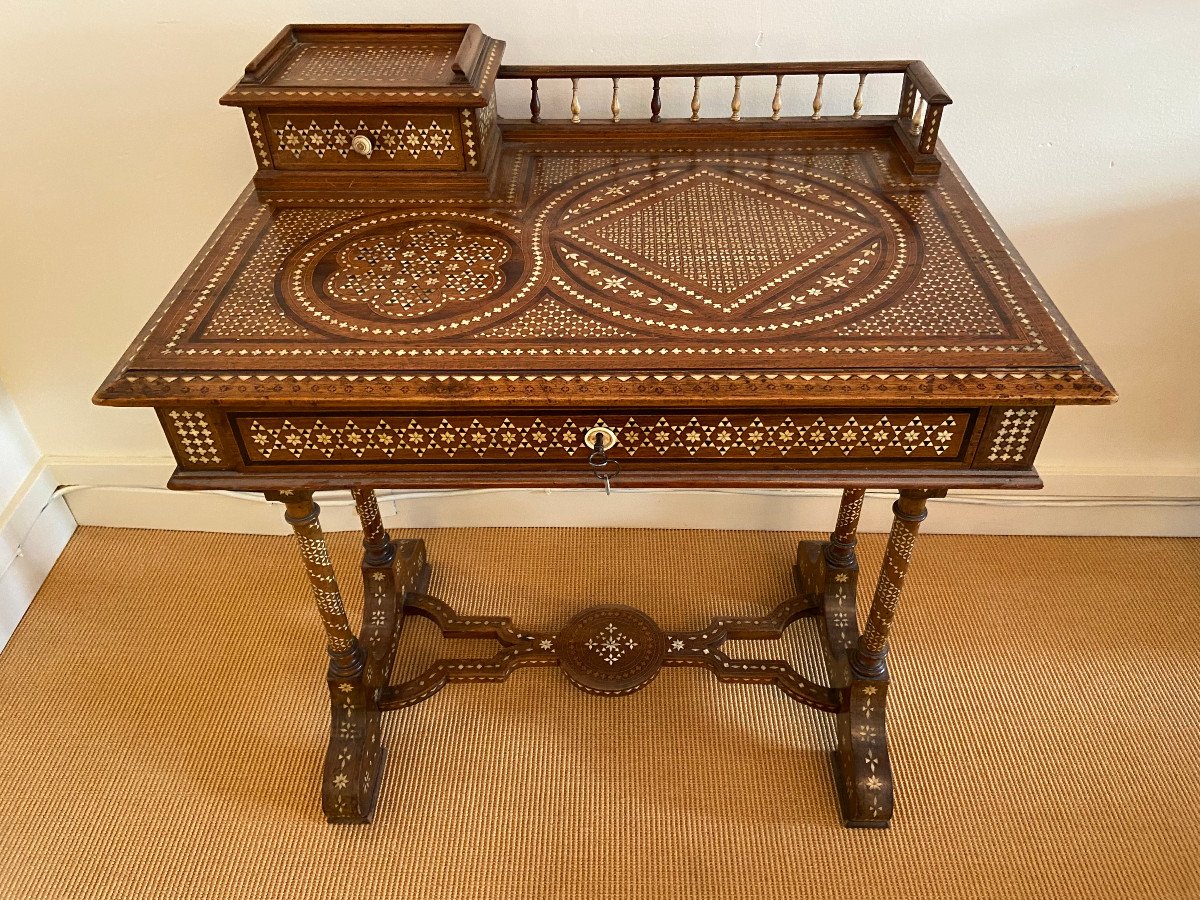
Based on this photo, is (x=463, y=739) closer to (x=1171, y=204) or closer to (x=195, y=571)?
(x=195, y=571)

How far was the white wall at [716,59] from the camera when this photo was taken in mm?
1818

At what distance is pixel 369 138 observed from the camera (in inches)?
62.6

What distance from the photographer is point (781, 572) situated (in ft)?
8.21

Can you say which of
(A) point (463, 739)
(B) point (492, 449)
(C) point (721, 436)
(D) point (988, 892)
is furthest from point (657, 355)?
(D) point (988, 892)

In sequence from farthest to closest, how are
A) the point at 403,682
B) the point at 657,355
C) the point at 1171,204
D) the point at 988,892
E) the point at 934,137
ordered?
the point at 403,682 < the point at 1171,204 < the point at 988,892 < the point at 934,137 < the point at 657,355

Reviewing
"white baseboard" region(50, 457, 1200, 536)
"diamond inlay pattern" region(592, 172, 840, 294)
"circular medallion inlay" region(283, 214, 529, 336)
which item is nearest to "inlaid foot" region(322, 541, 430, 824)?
"white baseboard" region(50, 457, 1200, 536)

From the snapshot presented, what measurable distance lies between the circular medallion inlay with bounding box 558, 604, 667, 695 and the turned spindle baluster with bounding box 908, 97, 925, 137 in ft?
4.22

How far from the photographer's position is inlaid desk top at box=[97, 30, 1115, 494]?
121cm

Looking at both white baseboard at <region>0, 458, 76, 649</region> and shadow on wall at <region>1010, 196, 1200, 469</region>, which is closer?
shadow on wall at <region>1010, 196, 1200, 469</region>

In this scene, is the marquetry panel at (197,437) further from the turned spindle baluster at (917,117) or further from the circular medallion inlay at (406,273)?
the turned spindle baluster at (917,117)

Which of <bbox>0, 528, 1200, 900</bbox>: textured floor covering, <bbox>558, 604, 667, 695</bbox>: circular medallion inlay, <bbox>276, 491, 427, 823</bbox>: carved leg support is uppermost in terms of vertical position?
<bbox>276, 491, 427, 823</bbox>: carved leg support

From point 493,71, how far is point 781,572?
1.56m

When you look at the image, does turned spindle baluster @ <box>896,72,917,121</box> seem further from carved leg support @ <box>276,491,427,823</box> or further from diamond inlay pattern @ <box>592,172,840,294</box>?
carved leg support @ <box>276,491,427,823</box>

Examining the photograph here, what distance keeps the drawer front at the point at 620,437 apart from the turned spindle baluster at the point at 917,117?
735 mm
